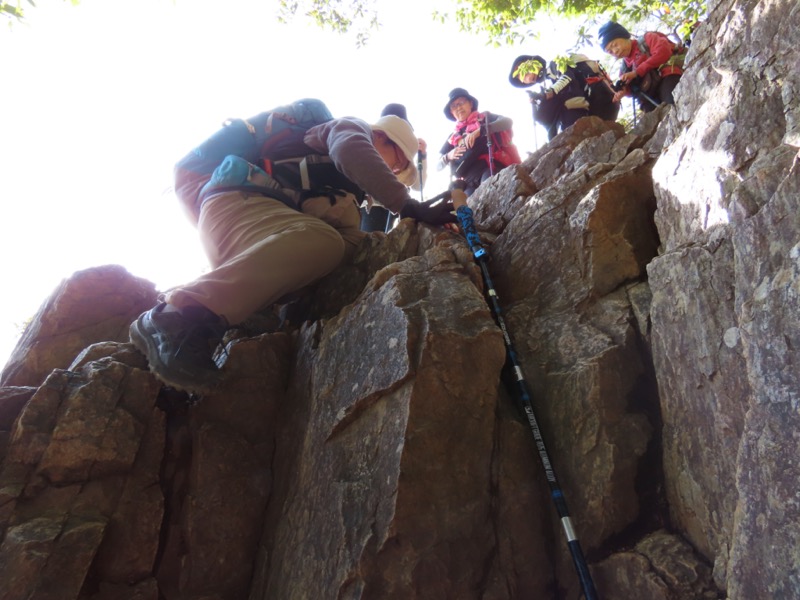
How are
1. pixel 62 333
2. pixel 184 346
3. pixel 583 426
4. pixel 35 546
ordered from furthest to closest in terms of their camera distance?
pixel 62 333 → pixel 184 346 → pixel 583 426 → pixel 35 546

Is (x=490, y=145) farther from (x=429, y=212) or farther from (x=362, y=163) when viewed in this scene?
(x=362, y=163)

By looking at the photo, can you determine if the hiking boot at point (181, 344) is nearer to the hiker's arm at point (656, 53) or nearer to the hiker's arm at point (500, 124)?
the hiker's arm at point (500, 124)

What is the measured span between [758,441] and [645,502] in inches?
40.5

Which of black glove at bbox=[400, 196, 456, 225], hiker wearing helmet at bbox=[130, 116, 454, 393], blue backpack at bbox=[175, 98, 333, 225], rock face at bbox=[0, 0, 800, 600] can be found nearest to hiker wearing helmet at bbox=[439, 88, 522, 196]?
hiker wearing helmet at bbox=[130, 116, 454, 393]

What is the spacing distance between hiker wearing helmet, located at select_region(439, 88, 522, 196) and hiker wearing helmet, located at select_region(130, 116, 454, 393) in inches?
150

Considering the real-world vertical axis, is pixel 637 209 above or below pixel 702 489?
above

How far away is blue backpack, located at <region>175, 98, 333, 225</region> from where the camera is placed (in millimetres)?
5195

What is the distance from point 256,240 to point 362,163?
1.22 meters

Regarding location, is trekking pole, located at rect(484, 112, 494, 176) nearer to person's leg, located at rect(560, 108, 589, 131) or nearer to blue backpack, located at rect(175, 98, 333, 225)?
person's leg, located at rect(560, 108, 589, 131)

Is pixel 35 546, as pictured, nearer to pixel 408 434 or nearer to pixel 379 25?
pixel 408 434

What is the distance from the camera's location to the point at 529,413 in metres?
3.51

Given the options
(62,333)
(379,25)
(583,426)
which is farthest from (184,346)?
(379,25)

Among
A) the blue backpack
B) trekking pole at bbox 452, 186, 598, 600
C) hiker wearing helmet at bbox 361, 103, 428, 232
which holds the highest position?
hiker wearing helmet at bbox 361, 103, 428, 232

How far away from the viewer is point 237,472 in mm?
4004
